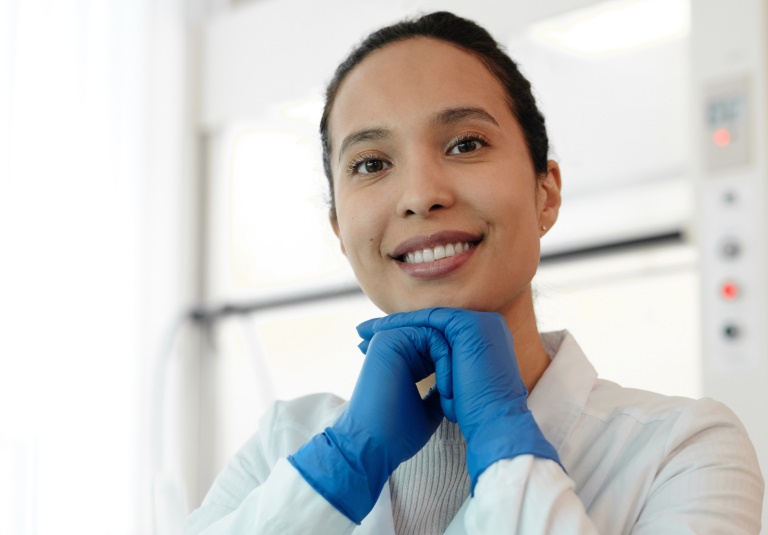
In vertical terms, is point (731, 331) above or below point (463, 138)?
below

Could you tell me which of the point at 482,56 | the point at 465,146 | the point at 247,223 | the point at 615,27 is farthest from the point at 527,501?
the point at 247,223

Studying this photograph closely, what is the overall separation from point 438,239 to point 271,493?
0.35 metres

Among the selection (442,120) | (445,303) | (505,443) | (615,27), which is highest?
(615,27)

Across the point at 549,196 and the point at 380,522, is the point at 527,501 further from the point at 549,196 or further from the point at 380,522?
the point at 549,196

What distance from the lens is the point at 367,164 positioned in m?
1.20

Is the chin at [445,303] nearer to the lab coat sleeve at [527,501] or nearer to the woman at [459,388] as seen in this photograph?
the woman at [459,388]

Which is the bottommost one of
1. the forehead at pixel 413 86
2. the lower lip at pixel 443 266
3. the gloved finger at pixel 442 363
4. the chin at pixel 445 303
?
the gloved finger at pixel 442 363

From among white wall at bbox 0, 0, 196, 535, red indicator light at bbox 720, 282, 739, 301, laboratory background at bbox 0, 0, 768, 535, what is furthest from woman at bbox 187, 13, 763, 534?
white wall at bbox 0, 0, 196, 535

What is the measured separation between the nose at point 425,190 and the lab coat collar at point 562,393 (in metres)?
0.26

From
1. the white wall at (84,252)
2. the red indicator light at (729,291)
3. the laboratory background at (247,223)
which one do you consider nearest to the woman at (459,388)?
the laboratory background at (247,223)

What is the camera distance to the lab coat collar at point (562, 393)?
3.68 feet

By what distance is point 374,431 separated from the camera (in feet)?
3.25

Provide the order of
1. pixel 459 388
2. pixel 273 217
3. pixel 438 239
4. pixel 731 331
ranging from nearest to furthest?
pixel 459 388 < pixel 438 239 < pixel 731 331 < pixel 273 217

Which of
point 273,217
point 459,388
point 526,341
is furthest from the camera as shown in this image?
point 273,217
